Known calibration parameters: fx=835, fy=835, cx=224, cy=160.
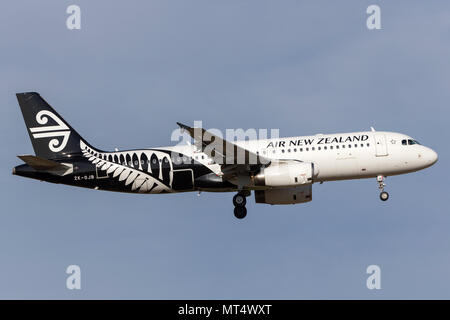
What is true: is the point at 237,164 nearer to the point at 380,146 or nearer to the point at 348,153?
the point at 348,153

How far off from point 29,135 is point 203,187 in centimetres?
1380

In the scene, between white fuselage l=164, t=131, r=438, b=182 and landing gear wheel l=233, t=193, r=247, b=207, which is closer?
white fuselage l=164, t=131, r=438, b=182

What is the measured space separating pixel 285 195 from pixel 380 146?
8.14 m

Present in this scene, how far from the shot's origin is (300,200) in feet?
204

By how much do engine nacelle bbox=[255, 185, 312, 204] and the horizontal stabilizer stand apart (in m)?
14.4

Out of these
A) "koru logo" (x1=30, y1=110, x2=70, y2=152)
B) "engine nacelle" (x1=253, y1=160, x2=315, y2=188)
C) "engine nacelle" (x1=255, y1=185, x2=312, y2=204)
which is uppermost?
"koru logo" (x1=30, y1=110, x2=70, y2=152)

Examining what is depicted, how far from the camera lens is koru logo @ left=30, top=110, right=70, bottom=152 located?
61.5 meters

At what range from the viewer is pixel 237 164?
57.4m

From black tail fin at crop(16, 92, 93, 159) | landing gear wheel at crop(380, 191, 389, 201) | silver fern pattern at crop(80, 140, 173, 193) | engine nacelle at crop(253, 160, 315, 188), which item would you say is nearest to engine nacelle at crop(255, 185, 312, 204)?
engine nacelle at crop(253, 160, 315, 188)

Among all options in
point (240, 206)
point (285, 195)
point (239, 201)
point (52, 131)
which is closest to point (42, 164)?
point (52, 131)

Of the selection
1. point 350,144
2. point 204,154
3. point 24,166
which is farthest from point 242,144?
point 24,166

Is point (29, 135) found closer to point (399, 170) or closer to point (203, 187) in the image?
point (203, 187)

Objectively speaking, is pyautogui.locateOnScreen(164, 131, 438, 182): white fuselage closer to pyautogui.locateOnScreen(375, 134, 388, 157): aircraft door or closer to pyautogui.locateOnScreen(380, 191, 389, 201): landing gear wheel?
pyautogui.locateOnScreen(375, 134, 388, 157): aircraft door

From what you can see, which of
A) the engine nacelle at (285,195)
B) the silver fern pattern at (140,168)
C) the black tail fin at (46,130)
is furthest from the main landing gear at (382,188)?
the black tail fin at (46,130)
